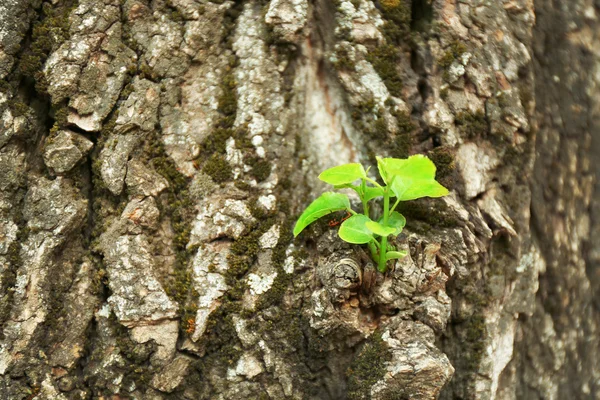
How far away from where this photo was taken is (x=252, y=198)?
8.84 ft

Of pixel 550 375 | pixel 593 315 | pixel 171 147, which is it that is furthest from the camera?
pixel 593 315

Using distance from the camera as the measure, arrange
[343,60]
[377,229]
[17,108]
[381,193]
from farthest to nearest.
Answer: [343,60] → [17,108] → [381,193] → [377,229]

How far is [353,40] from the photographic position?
280 centimetres

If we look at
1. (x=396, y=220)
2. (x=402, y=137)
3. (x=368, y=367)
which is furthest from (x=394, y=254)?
(x=402, y=137)

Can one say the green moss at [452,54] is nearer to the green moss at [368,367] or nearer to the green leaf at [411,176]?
the green leaf at [411,176]

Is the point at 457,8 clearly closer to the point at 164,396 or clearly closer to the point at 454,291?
the point at 454,291

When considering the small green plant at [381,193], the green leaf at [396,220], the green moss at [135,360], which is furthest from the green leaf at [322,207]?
the green moss at [135,360]

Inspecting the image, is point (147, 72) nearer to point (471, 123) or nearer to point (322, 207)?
point (322, 207)

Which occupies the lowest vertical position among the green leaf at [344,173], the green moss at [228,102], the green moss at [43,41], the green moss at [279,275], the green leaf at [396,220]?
the green moss at [279,275]

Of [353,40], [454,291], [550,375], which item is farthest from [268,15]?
[550,375]

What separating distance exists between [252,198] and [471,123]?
1.14 m

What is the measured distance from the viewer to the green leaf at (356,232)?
7.73 feet

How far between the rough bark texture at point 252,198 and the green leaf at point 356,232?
0.16 m

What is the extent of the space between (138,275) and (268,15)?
1.38 m
